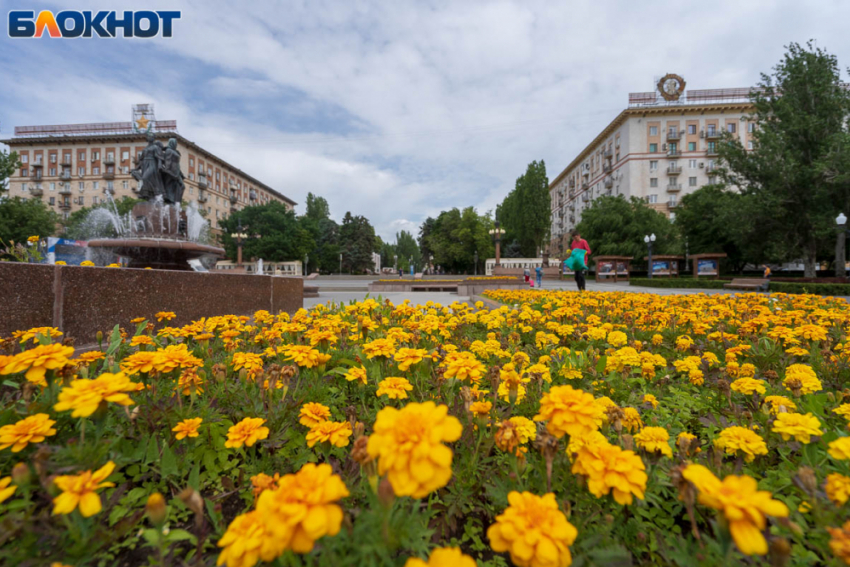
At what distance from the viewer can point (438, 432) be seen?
27.0 inches

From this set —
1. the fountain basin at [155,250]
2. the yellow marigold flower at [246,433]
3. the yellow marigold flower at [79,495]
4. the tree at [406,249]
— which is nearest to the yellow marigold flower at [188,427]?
the yellow marigold flower at [246,433]

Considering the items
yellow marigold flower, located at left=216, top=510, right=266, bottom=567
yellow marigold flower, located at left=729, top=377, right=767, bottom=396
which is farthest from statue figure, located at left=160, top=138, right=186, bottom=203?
yellow marigold flower, located at left=729, top=377, right=767, bottom=396

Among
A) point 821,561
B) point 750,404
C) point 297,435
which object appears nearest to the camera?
point 821,561

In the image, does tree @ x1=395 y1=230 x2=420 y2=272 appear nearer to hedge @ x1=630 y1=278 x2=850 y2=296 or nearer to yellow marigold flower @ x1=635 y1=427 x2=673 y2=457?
hedge @ x1=630 y1=278 x2=850 y2=296

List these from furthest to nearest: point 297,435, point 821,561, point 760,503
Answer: point 297,435 → point 821,561 → point 760,503

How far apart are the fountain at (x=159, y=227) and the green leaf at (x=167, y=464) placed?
7.00 metres

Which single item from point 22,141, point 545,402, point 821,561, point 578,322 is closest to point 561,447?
point 545,402

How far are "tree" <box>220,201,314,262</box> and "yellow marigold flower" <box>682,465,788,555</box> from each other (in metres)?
47.2

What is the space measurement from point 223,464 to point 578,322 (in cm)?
327

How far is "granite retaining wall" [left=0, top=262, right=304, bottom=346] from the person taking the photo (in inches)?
88.0

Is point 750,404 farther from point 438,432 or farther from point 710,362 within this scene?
point 438,432

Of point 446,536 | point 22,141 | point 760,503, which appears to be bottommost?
point 446,536

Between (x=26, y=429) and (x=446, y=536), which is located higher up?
(x=26, y=429)

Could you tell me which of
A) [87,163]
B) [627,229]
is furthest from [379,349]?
[87,163]
